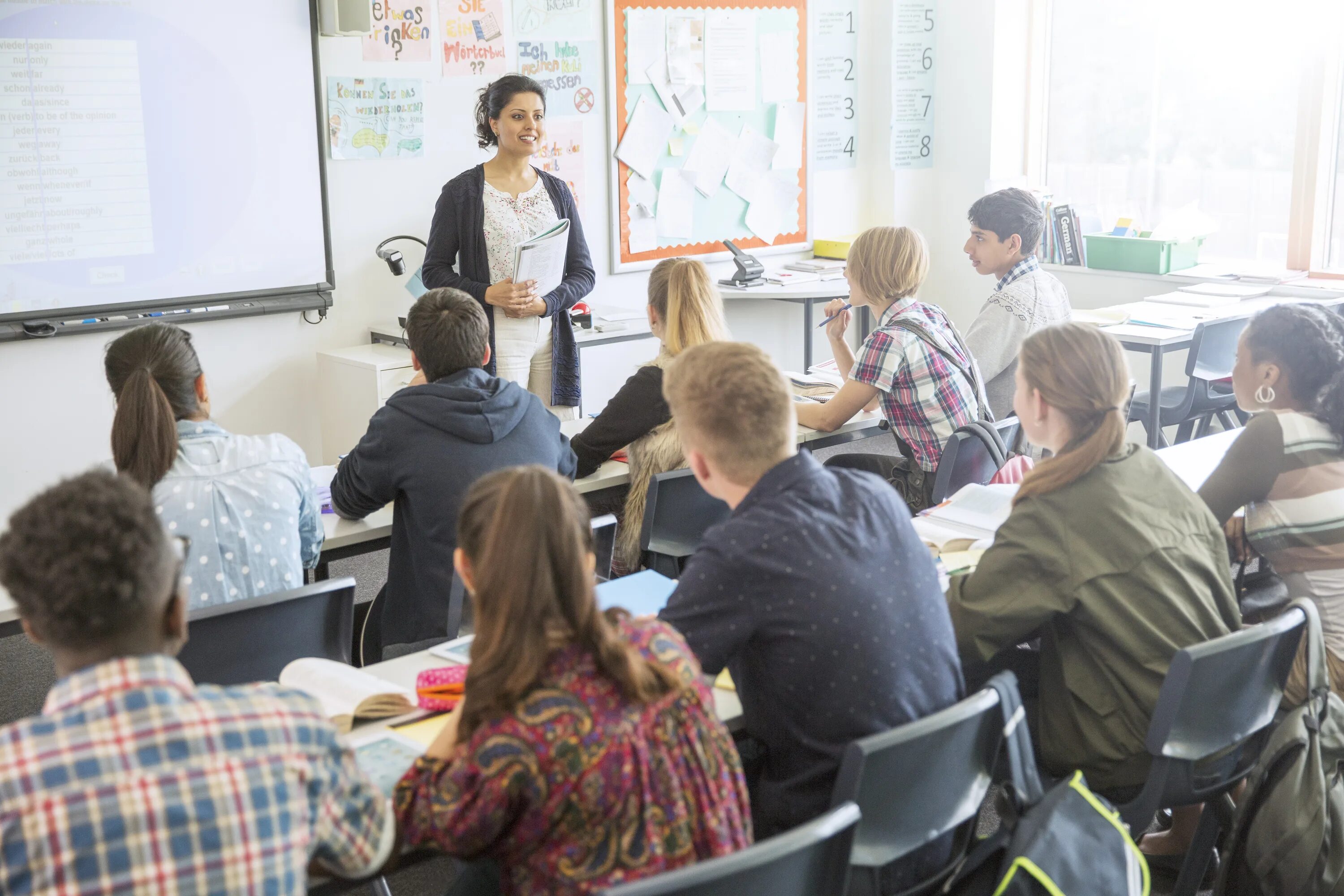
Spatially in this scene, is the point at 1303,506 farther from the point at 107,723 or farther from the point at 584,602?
the point at 107,723

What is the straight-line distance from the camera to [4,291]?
4.08 metres

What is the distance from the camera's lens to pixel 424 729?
174 cm

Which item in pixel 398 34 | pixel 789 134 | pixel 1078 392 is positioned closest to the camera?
pixel 1078 392

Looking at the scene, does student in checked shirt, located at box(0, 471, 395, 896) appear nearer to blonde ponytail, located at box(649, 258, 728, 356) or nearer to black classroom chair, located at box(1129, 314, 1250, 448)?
blonde ponytail, located at box(649, 258, 728, 356)

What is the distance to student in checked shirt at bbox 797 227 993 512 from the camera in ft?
10.6

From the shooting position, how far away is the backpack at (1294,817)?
1977 mm

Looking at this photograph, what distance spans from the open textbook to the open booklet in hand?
6.63ft

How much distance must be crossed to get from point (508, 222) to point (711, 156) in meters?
2.06

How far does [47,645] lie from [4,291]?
11.2ft

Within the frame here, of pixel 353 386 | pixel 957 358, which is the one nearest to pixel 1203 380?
pixel 957 358

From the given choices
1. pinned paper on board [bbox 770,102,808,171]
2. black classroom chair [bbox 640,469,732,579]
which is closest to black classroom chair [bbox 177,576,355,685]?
black classroom chair [bbox 640,469,732,579]

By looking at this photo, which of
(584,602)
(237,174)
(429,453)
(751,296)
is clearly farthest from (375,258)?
(584,602)

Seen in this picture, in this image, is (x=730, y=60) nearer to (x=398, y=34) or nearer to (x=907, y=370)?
(x=398, y=34)

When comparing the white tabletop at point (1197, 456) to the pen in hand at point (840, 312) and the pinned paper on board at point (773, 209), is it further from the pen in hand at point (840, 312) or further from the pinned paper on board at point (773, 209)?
the pinned paper on board at point (773, 209)
